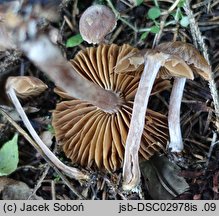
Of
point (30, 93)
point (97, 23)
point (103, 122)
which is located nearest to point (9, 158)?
point (30, 93)

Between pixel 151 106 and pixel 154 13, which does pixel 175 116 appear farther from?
pixel 154 13

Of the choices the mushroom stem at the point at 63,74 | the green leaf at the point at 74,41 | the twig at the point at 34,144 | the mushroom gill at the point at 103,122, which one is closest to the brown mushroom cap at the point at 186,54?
→ the mushroom gill at the point at 103,122

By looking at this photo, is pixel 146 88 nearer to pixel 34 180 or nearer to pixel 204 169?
pixel 204 169

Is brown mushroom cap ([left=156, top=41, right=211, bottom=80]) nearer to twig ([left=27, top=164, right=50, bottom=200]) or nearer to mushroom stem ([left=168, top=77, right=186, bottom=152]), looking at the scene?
mushroom stem ([left=168, top=77, right=186, bottom=152])

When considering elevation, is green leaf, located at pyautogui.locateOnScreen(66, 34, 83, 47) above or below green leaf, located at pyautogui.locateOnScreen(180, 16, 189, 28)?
below

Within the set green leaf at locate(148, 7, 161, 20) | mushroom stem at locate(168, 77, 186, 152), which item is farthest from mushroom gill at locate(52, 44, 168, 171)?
green leaf at locate(148, 7, 161, 20)

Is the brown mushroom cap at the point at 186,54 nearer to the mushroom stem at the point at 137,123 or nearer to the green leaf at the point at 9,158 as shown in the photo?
the mushroom stem at the point at 137,123
